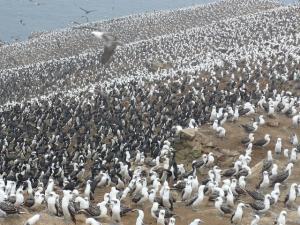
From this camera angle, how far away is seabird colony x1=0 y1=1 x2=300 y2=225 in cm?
1981

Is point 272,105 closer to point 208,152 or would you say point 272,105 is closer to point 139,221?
point 208,152

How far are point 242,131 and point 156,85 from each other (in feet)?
52.0

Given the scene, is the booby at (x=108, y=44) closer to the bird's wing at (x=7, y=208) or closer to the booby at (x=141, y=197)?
the booby at (x=141, y=197)

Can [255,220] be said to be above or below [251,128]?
below

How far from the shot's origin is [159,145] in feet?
102

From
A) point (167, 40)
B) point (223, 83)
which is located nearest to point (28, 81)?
point (167, 40)

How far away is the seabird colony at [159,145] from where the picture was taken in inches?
780

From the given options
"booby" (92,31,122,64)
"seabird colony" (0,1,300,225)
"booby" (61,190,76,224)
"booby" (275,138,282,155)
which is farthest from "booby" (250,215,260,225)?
"booby" (92,31,122,64)

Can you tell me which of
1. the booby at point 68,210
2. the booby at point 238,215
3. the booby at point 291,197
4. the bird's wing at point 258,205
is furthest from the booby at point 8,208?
the booby at point 291,197

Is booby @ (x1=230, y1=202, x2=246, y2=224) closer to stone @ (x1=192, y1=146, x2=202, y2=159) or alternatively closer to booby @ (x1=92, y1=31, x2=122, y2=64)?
stone @ (x1=192, y1=146, x2=202, y2=159)

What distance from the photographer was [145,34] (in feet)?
284

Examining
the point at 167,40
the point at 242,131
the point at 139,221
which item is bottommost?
the point at 139,221

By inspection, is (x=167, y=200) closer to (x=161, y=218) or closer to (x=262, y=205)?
(x=161, y=218)

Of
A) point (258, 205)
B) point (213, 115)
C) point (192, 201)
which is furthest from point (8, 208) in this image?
point (213, 115)
